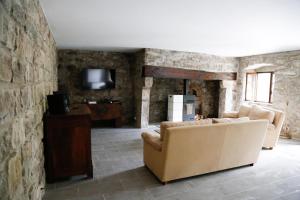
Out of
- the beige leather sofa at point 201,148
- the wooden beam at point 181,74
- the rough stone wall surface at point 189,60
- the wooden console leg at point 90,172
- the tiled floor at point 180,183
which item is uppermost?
the rough stone wall surface at point 189,60

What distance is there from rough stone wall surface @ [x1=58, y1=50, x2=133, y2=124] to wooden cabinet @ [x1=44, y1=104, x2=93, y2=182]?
3.53 meters

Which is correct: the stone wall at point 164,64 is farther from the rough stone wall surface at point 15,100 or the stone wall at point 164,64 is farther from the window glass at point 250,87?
the rough stone wall surface at point 15,100

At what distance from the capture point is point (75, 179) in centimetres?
276

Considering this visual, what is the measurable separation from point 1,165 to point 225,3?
250cm

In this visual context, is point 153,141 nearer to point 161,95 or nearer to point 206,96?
point 161,95

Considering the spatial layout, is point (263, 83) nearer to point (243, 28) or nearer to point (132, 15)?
point (243, 28)

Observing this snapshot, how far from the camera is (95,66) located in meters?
5.93

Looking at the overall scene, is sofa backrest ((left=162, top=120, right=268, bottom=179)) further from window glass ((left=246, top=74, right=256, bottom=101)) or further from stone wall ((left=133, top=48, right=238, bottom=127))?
window glass ((left=246, top=74, right=256, bottom=101))

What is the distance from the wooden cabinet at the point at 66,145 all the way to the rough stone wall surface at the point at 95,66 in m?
3.53

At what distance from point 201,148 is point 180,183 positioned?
60cm

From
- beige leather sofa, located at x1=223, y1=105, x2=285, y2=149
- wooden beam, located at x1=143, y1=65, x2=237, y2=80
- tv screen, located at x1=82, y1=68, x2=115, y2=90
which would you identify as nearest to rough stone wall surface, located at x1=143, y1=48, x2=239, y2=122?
wooden beam, located at x1=143, y1=65, x2=237, y2=80

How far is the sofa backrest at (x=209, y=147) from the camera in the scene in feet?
8.38

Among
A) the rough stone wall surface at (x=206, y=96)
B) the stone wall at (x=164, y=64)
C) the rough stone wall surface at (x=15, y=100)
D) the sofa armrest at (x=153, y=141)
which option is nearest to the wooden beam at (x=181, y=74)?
the stone wall at (x=164, y=64)

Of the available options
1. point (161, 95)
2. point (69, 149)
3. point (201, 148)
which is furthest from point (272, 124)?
point (69, 149)
